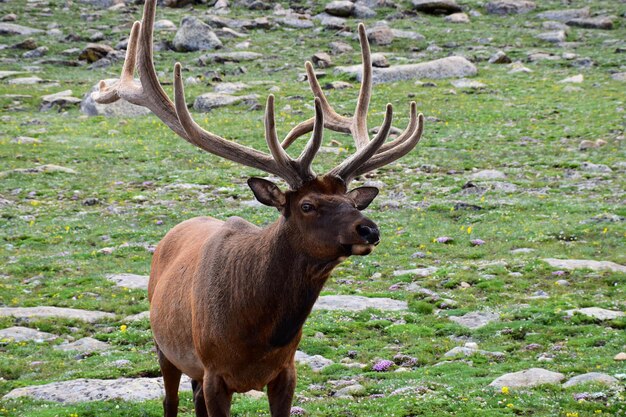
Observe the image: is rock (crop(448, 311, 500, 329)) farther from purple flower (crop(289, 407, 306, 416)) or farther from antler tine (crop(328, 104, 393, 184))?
antler tine (crop(328, 104, 393, 184))

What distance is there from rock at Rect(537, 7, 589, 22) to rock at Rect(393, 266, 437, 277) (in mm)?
42260

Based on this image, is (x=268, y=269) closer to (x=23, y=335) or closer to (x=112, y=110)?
(x=23, y=335)

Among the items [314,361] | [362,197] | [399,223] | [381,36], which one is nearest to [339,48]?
[381,36]

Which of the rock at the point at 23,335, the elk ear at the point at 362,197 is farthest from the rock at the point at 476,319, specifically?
the elk ear at the point at 362,197

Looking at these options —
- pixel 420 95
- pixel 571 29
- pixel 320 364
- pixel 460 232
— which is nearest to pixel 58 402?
pixel 320 364

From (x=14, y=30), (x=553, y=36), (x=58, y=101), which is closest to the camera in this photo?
(x=58, y=101)

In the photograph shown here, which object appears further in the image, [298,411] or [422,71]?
[422,71]

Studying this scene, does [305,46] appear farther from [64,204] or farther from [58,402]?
[58,402]

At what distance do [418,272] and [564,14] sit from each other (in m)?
43.6

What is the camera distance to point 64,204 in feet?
84.6

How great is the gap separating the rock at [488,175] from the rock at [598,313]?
42.1 feet

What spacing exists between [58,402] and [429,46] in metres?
42.9

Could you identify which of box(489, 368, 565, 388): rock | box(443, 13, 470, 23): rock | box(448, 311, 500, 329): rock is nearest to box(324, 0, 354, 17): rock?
box(443, 13, 470, 23): rock

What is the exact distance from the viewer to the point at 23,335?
14.7 m
